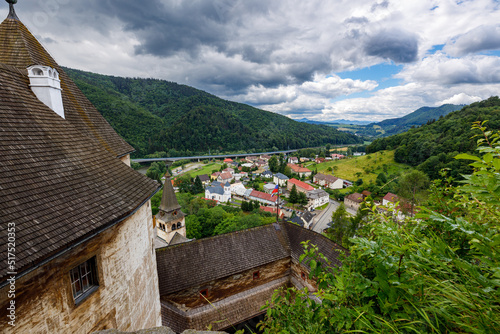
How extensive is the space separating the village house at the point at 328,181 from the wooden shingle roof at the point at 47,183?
6830 centimetres

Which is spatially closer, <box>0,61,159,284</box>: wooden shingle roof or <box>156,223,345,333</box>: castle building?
<box>0,61,159,284</box>: wooden shingle roof

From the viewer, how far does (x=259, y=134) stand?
537 feet

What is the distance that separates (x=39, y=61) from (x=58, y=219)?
5.66 meters

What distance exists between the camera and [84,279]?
4312 millimetres

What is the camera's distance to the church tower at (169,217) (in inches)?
816

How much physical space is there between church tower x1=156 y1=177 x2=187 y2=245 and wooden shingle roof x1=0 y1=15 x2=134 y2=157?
13005 mm

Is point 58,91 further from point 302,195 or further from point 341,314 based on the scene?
point 302,195

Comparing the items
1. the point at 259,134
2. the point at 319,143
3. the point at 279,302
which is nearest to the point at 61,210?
the point at 279,302

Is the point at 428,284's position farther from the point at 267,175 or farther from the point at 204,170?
the point at 204,170

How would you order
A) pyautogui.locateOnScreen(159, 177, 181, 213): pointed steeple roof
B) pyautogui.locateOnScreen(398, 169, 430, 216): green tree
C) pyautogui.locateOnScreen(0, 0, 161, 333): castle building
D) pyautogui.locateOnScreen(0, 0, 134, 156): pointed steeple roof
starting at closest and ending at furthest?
pyautogui.locateOnScreen(0, 0, 161, 333): castle building < pyautogui.locateOnScreen(0, 0, 134, 156): pointed steeple roof < pyautogui.locateOnScreen(159, 177, 181, 213): pointed steeple roof < pyautogui.locateOnScreen(398, 169, 430, 216): green tree

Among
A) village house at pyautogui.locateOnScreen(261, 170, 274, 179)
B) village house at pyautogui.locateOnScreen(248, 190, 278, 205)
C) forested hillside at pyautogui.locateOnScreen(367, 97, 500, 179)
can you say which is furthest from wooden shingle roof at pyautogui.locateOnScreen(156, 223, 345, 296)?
village house at pyautogui.locateOnScreen(261, 170, 274, 179)

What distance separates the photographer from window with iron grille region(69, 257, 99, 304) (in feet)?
13.4

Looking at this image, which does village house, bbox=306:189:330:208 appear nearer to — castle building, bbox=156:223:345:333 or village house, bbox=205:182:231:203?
village house, bbox=205:182:231:203

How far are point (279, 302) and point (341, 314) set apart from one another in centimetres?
94
